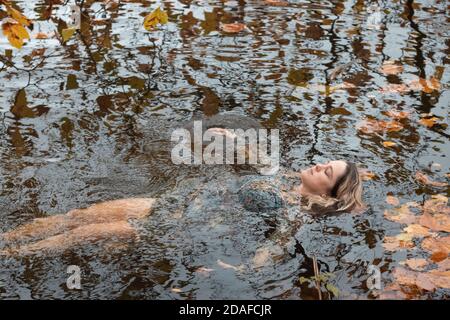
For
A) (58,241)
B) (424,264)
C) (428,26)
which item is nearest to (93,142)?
(58,241)

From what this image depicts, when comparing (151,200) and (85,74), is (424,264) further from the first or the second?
(85,74)

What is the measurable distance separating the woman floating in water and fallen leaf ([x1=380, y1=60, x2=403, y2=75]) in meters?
3.57

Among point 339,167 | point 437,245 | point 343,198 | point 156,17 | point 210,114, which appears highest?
point 156,17

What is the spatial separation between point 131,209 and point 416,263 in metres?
2.61

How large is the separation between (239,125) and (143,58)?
2.54 meters

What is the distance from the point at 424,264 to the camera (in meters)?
5.30

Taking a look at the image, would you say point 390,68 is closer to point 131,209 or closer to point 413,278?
point 413,278

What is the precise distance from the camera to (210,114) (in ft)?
26.4

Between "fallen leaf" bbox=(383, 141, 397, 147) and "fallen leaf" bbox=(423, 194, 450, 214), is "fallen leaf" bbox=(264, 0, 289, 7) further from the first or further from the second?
"fallen leaf" bbox=(423, 194, 450, 214)

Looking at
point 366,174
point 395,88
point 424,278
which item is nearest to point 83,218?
point 424,278

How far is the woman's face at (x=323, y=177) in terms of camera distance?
236 inches

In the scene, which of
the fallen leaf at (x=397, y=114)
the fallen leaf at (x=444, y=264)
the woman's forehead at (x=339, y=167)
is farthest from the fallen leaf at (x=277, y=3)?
the fallen leaf at (x=444, y=264)

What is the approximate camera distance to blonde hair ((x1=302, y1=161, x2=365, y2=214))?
591 cm

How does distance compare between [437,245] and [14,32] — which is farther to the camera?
[437,245]
